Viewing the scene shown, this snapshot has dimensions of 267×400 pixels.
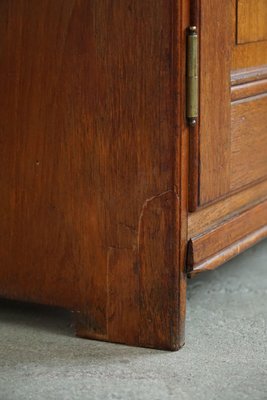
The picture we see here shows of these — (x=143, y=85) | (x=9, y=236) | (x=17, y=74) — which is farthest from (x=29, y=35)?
(x=9, y=236)

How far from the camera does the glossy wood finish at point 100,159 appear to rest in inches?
55.7

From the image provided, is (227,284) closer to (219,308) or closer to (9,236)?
(219,308)

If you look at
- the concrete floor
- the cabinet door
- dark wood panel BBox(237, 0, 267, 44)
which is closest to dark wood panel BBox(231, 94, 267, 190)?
the cabinet door

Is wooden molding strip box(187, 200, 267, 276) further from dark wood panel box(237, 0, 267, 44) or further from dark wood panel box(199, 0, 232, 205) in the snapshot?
dark wood panel box(237, 0, 267, 44)

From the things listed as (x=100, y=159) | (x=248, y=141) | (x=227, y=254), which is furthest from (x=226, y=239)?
(x=100, y=159)

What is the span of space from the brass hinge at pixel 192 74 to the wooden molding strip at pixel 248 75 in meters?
0.16

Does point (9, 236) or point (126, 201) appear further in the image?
point (9, 236)

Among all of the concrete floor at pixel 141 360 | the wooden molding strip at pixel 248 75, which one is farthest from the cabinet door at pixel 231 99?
the concrete floor at pixel 141 360

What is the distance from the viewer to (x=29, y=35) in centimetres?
148

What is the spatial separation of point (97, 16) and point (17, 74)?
0.53 ft

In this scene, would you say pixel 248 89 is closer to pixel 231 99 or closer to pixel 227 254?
pixel 231 99

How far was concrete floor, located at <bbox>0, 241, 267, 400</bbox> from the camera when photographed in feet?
4.38

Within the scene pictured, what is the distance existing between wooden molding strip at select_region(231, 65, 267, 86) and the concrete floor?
15.3 inches

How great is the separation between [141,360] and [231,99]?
0.43 meters
